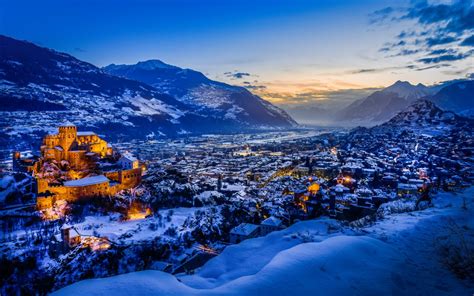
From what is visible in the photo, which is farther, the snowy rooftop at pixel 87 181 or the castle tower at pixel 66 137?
the castle tower at pixel 66 137

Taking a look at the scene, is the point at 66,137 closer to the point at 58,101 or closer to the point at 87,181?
the point at 87,181

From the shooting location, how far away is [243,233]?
23734mm

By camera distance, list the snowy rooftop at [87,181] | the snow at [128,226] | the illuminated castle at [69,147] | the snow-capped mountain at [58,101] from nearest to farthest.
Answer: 1. the snow at [128,226]
2. the snowy rooftop at [87,181]
3. the illuminated castle at [69,147]
4. the snow-capped mountain at [58,101]

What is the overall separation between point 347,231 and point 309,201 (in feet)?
69.7

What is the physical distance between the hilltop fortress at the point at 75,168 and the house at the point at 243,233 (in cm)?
1651

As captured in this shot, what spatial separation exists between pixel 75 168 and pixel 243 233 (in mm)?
24477

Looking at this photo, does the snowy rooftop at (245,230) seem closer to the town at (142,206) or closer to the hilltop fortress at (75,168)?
the town at (142,206)

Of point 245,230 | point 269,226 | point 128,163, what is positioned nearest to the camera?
point 245,230

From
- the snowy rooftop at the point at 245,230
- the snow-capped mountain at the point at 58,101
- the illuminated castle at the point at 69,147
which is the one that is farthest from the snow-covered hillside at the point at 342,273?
the snow-capped mountain at the point at 58,101

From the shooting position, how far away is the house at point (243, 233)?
2340 cm

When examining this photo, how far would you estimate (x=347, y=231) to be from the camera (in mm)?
11016

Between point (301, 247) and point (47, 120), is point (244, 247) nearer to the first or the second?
point (301, 247)

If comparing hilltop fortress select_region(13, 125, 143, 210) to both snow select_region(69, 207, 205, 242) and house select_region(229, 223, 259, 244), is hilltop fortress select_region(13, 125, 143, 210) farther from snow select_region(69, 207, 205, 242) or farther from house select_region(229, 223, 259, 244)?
house select_region(229, 223, 259, 244)

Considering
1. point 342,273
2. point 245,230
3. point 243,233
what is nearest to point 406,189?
point 245,230
